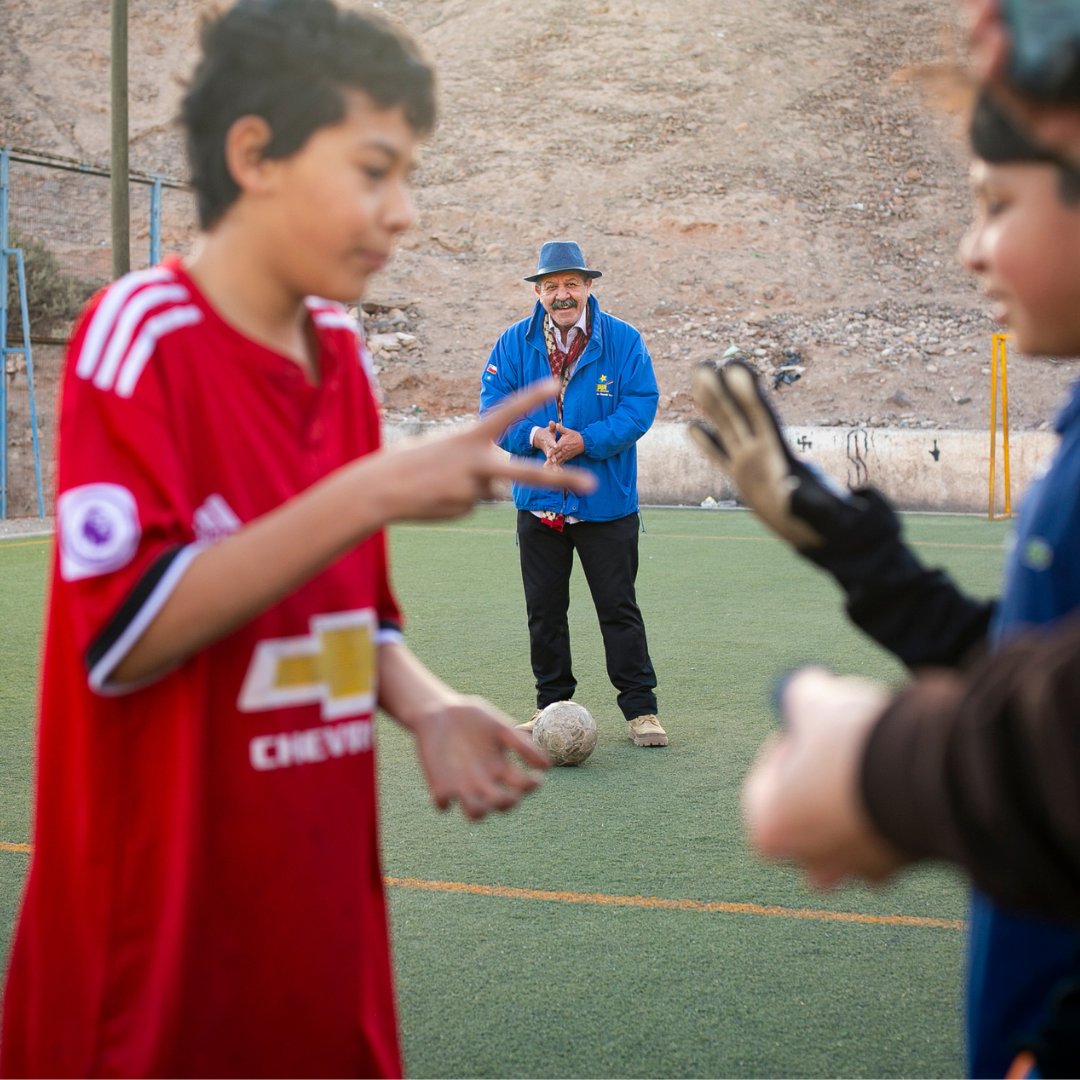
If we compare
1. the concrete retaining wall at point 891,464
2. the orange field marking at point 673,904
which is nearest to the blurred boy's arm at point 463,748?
the orange field marking at point 673,904

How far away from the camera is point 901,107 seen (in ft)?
126

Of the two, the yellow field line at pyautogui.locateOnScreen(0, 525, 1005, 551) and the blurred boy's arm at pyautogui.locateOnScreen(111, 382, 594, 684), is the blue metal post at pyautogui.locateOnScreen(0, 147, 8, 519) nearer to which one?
the yellow field line at pyautogui.locateOnScreen(0, 525, 1005, 551)

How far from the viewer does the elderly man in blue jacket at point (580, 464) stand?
5902 millimetres

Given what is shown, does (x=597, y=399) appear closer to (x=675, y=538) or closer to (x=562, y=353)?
(x=562, y=353)

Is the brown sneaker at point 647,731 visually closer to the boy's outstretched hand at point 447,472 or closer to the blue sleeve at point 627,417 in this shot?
the blue sleeve at point 627,417

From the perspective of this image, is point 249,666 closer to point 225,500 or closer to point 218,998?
point 225,500

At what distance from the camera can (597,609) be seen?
19.6ft

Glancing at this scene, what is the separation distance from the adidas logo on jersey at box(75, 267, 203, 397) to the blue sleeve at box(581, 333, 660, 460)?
4.45m

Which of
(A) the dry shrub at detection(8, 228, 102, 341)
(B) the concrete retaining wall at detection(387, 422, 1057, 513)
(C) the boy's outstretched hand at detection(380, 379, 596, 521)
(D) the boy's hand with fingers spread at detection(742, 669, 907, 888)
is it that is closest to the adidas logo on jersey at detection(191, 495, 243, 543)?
(C) the boy's outstretched hand at detection(380, 379, 596, 521)

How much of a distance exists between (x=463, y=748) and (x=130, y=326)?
2.33 feet

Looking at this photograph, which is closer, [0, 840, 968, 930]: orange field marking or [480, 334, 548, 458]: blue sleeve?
[0, 840, 968, 930]: orange field marking

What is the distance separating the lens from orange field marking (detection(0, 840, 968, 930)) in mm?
3734

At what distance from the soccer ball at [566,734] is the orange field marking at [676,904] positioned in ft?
4.36

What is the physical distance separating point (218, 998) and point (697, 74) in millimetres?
41491
